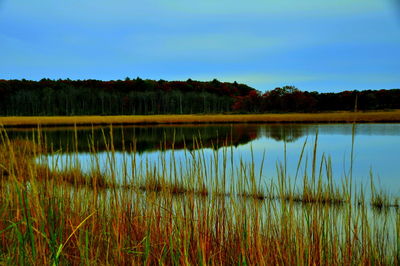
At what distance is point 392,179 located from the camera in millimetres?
13695

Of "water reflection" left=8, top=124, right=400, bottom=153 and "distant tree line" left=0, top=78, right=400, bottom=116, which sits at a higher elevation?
"distant tree line" left=0, top=78, right=400, bottom=116

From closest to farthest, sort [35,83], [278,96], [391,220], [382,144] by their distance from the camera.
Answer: [391,220], [382,144], [278,96], [35,83]

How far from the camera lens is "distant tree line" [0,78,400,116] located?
227 feet

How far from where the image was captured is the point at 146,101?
89.6 metres

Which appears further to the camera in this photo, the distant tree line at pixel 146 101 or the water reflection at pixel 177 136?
the distant tree line at pixel 146 101

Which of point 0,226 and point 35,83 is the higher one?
point 35,83

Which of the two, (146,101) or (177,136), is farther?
(146,101)

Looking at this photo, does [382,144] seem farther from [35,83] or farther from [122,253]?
[35,83]

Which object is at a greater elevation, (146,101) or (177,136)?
(146,101)

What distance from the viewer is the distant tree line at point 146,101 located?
69.2m

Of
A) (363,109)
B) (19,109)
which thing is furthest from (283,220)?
(19,109)

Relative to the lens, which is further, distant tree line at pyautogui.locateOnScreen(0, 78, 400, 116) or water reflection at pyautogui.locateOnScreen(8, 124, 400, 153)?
distant tree line at pyautogui.locateOnScreen(0, 78, 400, 116)

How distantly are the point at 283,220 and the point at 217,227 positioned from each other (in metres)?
0.77

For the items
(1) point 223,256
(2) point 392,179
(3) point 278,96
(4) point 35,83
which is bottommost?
(2) point 392,179
